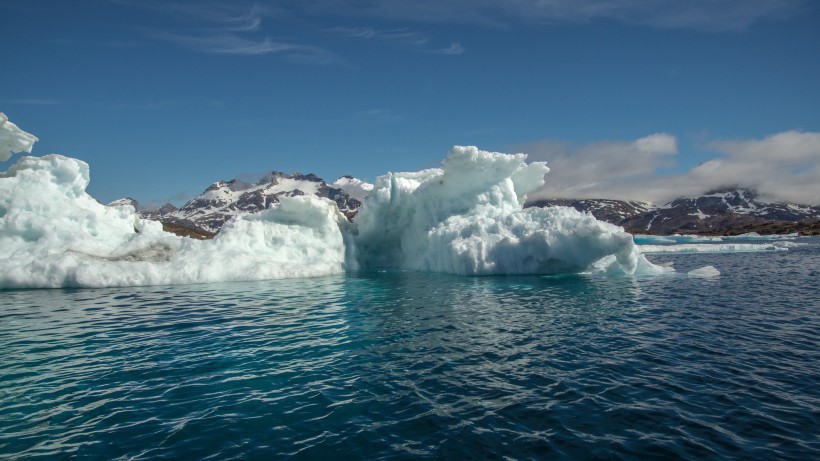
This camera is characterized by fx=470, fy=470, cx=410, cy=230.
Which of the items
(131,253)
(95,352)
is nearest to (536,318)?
(95,352)

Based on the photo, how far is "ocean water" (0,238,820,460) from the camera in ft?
25.8

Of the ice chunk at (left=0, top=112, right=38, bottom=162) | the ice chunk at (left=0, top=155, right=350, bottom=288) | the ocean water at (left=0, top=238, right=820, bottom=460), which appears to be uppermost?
the ice chunk at (left=0, top=112, right=38, bottom=162)

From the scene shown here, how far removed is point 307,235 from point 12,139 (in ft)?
75.0

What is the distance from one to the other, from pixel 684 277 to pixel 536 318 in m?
19.7

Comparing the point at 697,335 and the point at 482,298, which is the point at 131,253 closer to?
the point at 482,298

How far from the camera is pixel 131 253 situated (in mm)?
31344

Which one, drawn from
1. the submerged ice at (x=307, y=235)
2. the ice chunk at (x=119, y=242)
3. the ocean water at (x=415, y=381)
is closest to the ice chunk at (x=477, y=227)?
the submerged ice at (x=307, y=235)

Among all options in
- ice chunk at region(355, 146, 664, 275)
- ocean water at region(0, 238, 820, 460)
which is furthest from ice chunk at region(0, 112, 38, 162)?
ice chunk at region(355, 146, 664, 275)

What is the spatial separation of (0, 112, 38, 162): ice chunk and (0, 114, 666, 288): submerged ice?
0.09m

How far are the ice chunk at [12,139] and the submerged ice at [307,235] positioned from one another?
92 mm

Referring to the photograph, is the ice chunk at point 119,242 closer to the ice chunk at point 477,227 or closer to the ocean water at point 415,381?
the ice chunk at point 477,227

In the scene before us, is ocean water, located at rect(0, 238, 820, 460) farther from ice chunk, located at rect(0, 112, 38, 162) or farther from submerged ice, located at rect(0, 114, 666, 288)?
ice chunk, located at rect(0, 112, 38, 162)

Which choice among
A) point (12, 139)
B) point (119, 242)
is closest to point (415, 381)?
point (119, 242)

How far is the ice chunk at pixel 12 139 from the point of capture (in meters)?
34.4
